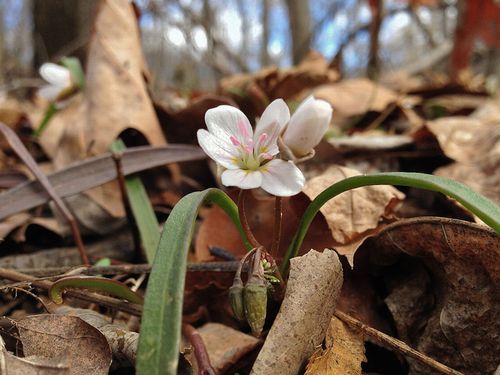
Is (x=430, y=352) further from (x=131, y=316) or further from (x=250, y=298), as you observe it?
(x=131, y=316)

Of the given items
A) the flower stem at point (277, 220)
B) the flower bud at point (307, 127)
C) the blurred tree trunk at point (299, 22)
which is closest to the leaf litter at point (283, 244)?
the flower stem at point (277, 220)

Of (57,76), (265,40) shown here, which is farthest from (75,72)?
(265,40)

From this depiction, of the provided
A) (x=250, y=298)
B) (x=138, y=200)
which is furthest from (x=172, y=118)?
(x=250, y=298)

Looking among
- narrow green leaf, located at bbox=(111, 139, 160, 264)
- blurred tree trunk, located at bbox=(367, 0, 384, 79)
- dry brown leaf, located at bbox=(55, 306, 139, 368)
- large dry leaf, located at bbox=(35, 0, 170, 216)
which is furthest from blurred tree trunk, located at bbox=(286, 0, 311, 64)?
dry brown leaf, located at bbox=(55, 306, 139, 368)

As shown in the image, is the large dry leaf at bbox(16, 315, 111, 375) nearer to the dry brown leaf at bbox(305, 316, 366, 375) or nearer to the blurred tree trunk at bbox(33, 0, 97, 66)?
the dry brown leaf at bbox(305, 316, 366, 375)

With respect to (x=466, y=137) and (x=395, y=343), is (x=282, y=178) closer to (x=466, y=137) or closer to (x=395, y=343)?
(x=395, y=343)

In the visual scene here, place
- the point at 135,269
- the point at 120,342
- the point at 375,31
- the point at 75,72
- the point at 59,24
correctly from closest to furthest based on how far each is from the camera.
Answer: the point at 120,342, the point at 135,269, the point at 75,72, the point at 375,31, the point at 59,24

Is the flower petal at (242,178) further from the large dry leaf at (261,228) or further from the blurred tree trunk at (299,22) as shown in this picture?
the blurred tree trunk at (299,22)
